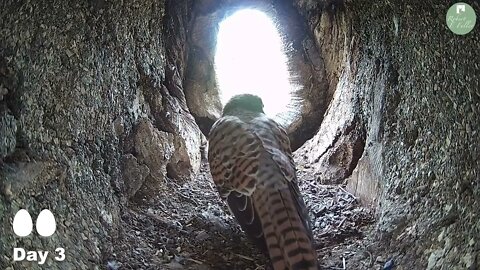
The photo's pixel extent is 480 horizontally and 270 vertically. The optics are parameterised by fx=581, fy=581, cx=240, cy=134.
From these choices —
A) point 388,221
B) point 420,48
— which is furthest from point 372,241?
point 420,48

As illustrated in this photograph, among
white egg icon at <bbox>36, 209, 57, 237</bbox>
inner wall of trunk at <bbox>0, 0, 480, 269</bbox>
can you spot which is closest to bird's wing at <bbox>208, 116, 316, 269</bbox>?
inner wall of trunk at <bbox>0, 0, 480, 269</bbox>

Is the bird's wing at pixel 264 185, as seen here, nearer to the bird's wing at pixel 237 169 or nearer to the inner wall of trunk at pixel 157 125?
the bird's wing at pixel 237 169

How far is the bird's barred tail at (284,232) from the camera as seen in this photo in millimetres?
1461

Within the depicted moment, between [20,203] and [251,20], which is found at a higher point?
[251,20]

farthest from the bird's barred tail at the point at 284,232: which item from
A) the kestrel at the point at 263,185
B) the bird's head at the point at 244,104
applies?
the bird's head at the point at 244,104

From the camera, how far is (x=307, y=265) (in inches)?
56.5

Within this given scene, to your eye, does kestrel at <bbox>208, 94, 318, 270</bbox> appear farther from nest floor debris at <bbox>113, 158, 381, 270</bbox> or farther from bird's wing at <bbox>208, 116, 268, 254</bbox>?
nest floor debris at <bbox>113, 158, 381, 270</bbox>

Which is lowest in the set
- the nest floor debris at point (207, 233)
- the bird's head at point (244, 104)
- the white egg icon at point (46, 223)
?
the nest floor debris at point (207, 233)

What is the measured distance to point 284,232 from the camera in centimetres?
155

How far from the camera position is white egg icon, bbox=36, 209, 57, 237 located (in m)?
1.24

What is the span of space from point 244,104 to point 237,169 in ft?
1.85

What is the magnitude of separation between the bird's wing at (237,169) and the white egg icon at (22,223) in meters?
0.65

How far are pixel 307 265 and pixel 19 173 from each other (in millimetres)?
710

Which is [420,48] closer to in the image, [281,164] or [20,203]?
[281,164]
